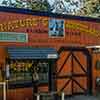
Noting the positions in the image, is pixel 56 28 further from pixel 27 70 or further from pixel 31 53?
pixel 27 70

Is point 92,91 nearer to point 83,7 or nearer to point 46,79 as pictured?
point 46,79

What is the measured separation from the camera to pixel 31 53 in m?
19.4

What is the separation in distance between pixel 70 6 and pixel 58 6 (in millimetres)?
1513

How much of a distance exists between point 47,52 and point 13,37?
80.4 inches

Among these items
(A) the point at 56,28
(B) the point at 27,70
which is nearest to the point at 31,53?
(B) the point at 27,70

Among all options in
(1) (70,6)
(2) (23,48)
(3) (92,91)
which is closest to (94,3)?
(1) (70,6)

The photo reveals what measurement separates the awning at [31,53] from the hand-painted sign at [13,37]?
43 cm

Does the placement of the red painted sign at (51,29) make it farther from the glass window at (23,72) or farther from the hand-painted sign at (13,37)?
the glass window at (23,72)

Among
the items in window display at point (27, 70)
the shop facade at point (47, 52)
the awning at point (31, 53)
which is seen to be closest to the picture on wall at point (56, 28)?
the shop facade at point (47, 52)

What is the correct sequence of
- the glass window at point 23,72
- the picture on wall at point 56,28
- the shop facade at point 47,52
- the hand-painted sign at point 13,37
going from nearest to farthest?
the hand-painted sign at point 13,37 < the shop facade at point 47,52 < the glass window at point 23,72 < the picture on wall at point 56,28

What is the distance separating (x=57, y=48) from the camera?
21172 mm

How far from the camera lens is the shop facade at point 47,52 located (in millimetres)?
19016

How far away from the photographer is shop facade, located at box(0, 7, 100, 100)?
749 inches

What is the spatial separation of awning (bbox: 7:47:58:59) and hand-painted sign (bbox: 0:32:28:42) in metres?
0.43
